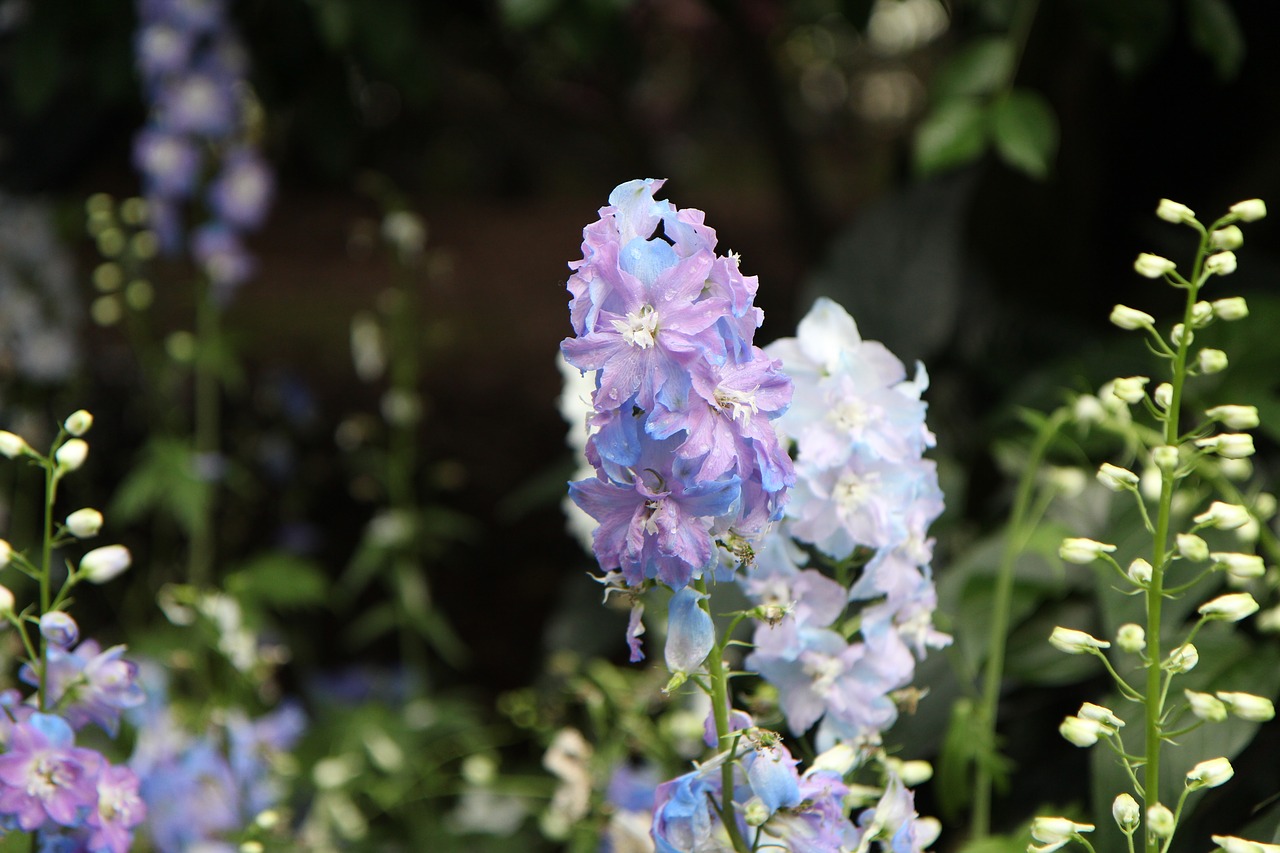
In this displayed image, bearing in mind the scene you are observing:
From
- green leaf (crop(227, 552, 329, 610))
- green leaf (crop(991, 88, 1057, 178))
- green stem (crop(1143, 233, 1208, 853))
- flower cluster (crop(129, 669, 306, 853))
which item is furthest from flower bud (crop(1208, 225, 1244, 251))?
green leaf (crop(227, 552, 329, 610))

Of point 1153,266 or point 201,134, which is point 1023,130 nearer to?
point 1153,266

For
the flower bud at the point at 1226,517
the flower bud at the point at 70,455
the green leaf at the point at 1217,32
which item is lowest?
the flower bud at the point at 70,455

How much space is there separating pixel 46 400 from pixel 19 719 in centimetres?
177

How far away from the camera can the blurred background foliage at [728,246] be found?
154 cm

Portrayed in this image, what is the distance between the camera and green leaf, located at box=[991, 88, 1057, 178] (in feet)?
4.59

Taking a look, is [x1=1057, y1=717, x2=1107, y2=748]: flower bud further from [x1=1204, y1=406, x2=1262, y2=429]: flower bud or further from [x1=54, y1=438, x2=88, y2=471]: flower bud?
[x1=54, y1=438, x2=88, y2=471]: flower bud

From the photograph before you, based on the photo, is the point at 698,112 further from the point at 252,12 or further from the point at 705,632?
the point at 705,632

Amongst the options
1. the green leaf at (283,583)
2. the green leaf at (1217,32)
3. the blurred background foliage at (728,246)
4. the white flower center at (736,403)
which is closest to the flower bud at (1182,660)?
the white flower center at (736,403)

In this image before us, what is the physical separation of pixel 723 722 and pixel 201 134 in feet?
5.56

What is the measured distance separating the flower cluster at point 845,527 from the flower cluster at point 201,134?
1.45 m

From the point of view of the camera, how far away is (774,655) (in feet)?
2.74

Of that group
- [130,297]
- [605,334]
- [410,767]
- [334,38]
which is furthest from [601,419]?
[130,297]

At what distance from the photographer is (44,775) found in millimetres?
837

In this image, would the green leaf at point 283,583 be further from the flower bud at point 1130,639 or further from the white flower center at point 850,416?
the flower bud at point 1130,639
